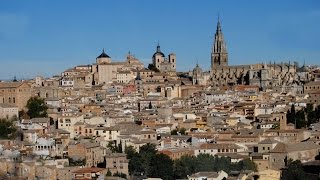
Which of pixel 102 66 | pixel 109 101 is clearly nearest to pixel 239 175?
pixel 109 101

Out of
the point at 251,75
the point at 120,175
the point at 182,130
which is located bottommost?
the point at 120,175

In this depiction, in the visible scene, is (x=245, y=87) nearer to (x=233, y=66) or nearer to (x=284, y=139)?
(x=233, y=66)

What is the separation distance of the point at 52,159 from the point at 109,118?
867 centimetres

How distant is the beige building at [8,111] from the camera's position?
31.7 m

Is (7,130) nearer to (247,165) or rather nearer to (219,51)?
(247,165)

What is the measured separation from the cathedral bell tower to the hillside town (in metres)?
8.11

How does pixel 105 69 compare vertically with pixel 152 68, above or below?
below

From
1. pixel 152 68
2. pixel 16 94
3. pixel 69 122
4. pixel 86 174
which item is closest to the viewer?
pixel 86 174

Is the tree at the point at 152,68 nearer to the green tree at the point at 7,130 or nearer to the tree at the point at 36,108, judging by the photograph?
the tree at the point at 36,108

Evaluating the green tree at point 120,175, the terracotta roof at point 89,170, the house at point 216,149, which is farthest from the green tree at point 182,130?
the terracotta roof at point 89,170

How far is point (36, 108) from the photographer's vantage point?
33.6 metres

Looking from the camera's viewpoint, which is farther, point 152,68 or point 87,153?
point 152,68

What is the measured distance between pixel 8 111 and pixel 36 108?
172 cm

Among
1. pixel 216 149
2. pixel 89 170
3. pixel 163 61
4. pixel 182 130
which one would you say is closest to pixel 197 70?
pixel 163 61
